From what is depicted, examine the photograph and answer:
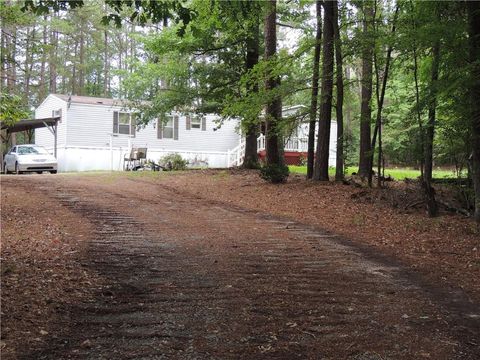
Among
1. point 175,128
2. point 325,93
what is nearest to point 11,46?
point 325,93

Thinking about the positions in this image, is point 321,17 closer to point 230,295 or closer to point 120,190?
point 120,190

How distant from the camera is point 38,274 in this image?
4.94m

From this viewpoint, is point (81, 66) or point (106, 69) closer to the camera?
point (81, 66)

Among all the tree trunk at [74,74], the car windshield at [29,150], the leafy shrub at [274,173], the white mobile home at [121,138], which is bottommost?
the leafy shrub at [274,173]

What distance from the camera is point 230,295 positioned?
4570 millimetres

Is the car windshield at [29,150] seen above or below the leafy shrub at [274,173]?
above

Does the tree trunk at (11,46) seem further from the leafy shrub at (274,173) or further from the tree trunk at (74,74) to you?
the leafy shrub at (274,173)

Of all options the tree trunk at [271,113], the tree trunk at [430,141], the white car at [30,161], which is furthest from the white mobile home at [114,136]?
the tree trunk at [430,141]

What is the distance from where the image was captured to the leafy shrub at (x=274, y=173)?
13.8m

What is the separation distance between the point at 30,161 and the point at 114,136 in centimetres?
639

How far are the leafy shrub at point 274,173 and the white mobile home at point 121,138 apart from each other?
10.3 metres

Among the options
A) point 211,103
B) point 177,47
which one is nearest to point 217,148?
point 211,103

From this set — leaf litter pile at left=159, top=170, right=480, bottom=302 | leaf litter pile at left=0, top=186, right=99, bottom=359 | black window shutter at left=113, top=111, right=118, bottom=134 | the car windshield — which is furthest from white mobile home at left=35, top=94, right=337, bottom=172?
leaf litter pile at left=0, top=186, right=99, bottom=359

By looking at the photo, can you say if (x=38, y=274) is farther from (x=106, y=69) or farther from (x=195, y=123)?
(x=106, y=69)
